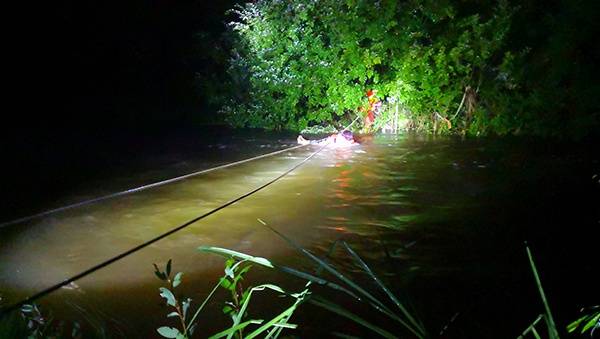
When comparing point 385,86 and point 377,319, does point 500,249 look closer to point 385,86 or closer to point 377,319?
point 377,319

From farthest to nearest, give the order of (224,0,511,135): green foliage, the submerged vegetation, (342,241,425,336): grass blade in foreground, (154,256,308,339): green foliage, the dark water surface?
(224,0,511,135): green foliage, the submerged vegetation, the dark water surface, (154,256,308,339): green foliage, (342,241,425,336): grass blade in foreground

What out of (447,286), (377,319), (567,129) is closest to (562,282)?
(447,286)

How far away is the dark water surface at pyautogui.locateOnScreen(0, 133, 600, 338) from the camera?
3.71 metres

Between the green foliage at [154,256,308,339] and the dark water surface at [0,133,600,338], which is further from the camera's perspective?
the dark water surface at [0,133,600,338]

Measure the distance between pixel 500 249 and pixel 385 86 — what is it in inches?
403

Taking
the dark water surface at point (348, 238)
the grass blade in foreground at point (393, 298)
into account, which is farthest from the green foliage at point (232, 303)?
the dark water surface at point (348, 238)

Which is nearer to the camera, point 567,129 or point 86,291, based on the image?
point 86,291

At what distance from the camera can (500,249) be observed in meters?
4.86

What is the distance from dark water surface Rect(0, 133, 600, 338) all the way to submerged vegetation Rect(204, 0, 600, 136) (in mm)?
4603

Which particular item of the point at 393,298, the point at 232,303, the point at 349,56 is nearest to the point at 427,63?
the point at 349,56

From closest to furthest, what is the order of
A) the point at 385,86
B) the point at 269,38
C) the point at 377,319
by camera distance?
the point at 377,319 → the point at 385,86 → the point at 269,38

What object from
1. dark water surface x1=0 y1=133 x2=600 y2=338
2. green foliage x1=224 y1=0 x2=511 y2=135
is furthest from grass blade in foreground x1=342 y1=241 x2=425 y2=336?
green foliage x1=224 y1=0 x2=511 y2=135

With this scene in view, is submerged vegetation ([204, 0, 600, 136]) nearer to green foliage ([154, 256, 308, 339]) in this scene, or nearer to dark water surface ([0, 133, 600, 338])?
dark water surface ([0, 133, 600, 338])

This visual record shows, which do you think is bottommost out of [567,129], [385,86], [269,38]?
[567,129]
